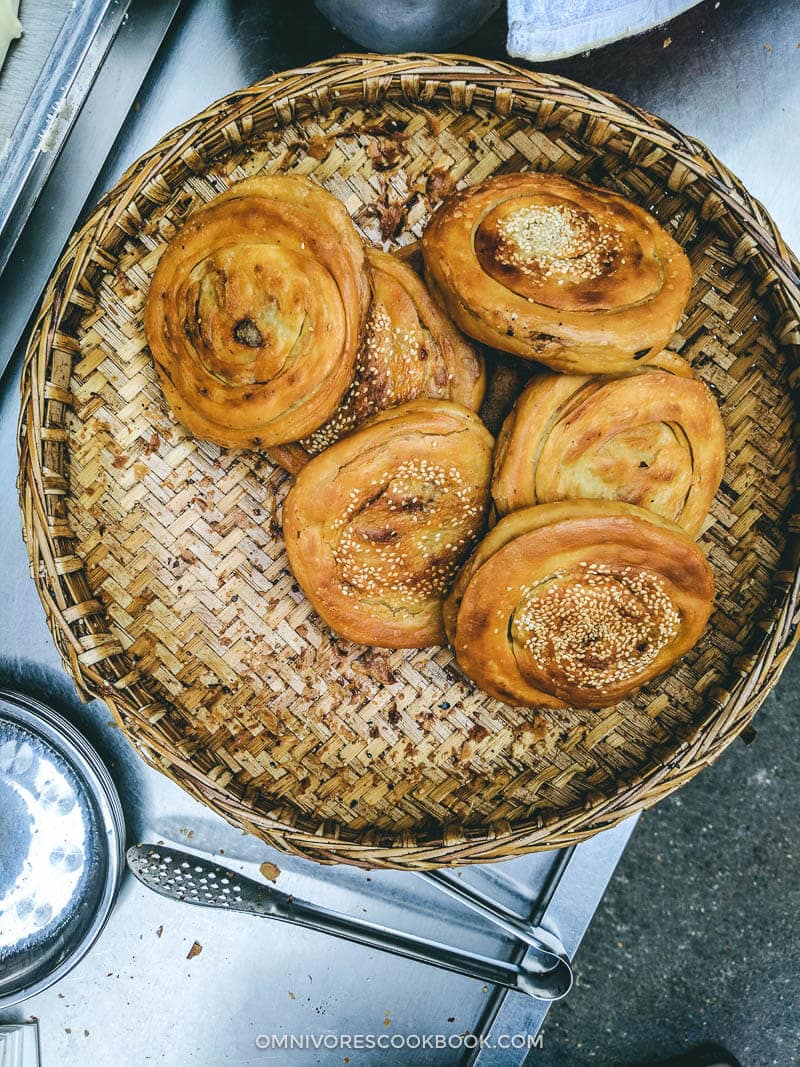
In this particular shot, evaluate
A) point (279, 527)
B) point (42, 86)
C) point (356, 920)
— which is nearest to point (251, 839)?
point (356, 920)

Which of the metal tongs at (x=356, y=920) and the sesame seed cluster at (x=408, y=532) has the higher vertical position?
the sesame seed cluster at (x=408, y=532)

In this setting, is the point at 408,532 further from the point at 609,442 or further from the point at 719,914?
the point at 719,914

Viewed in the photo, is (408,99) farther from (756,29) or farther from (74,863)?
(74,863)

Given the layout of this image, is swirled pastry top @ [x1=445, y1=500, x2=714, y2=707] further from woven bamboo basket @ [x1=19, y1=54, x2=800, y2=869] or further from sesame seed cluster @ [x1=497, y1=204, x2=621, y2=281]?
sesame seed cluster @ [x1=497, y1=204, x2=621, y2=281]

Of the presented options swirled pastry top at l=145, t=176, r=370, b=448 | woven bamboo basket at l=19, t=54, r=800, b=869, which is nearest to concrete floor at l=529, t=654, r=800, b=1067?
woven bamboo basket at l=19, t=54, r=800, b=869

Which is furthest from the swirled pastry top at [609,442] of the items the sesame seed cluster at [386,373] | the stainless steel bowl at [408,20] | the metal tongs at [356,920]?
the metal tongs at [356,920]

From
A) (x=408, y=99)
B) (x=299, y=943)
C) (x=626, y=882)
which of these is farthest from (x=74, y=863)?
(x=408, y=99)

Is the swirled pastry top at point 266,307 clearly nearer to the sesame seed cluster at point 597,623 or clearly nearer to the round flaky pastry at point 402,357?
the round flaky pastry at point 402,357
